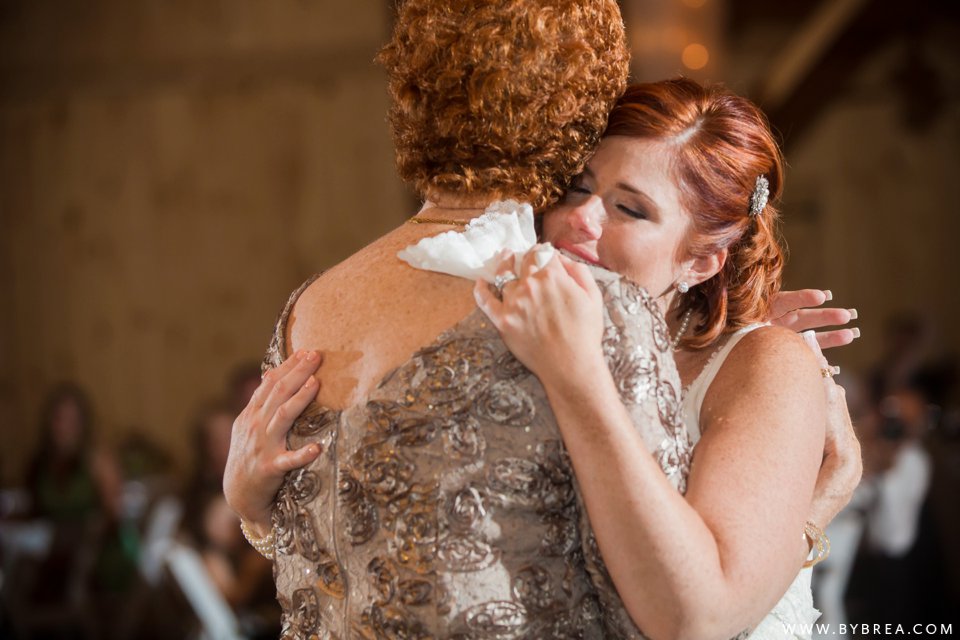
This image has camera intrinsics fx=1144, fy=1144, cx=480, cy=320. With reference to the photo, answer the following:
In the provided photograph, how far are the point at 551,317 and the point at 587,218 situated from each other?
44 centimetres

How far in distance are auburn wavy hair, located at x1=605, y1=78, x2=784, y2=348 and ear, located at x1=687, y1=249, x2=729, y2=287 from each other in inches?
0.6

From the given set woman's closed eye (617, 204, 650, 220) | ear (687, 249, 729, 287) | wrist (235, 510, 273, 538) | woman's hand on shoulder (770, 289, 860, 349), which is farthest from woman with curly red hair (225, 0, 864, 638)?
woman's hand on shoulder (770, 289, 860, 349)

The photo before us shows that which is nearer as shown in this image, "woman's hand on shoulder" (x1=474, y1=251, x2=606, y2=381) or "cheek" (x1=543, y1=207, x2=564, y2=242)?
"woman's hand on shoulder" (x1=474, y1=251, x2=606, y2=381)

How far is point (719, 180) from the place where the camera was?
1.98 m

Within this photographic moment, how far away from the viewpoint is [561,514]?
1447 millimetres

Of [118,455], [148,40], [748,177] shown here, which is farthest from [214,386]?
[748,177]

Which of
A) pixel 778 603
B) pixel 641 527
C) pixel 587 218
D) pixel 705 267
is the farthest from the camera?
pixel 705 267

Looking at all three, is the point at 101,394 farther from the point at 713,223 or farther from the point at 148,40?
the point at 713,223

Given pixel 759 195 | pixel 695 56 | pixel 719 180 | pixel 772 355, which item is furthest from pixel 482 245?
pixel 695 56

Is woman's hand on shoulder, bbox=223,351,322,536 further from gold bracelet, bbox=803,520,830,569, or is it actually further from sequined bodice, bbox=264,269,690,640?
gold bracelet, bbox=803,520,830,569

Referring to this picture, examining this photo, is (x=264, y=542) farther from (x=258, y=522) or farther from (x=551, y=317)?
(x=551, y=317)

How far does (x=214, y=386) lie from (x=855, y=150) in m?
5.16

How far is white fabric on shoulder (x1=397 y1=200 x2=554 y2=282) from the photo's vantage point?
57.8 inches

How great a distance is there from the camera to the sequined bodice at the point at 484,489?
142 centimetres
